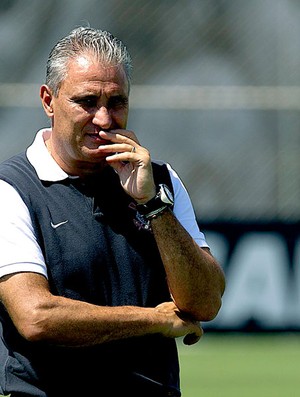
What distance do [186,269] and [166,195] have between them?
265 millimetres

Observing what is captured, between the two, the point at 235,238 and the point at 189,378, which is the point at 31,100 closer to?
the point at 235,238

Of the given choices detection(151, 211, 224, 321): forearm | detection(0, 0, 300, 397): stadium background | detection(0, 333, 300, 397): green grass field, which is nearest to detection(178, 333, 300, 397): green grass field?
detection(0, 333, 300, 397): green grass field

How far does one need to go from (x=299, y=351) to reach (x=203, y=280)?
7.11 m

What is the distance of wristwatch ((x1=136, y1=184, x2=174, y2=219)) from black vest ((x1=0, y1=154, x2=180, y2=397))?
0.08 m

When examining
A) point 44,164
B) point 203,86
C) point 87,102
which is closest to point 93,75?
point 87,102

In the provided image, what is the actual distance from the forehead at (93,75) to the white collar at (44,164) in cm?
26

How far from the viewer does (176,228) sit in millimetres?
4039

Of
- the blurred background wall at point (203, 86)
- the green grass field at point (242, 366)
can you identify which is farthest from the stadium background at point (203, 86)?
the green grass field at point (242, 366)

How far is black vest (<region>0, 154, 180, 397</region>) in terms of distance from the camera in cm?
393

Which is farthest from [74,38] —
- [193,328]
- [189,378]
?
[189,378]

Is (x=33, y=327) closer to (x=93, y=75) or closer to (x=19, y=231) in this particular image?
(x=19, y=231)

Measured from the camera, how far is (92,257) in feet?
13.1

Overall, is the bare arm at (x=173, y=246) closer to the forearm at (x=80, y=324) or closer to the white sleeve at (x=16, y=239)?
the forearm at (x=80, y=324)

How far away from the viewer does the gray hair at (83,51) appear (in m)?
4.08
